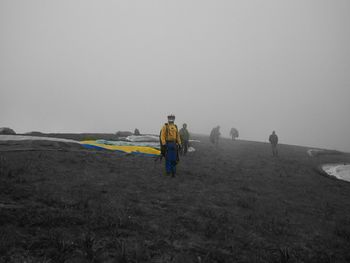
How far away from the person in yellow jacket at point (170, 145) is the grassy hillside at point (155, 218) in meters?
0.70

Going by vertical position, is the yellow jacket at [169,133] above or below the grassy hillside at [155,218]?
above

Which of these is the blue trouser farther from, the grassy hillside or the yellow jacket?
the grassy hillside

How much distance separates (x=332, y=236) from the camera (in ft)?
21.6

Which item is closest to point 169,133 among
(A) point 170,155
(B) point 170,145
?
(B) point 170,145

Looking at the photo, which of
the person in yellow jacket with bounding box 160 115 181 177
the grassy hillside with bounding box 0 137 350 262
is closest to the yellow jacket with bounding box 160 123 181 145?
the person in yellow jacket with bounding box 160 115 181 177

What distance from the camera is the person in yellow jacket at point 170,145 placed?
11883mm

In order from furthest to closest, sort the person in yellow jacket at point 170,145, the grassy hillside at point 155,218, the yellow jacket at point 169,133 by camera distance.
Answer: the yellow jacket at point 169,133, the person in yellow jacket at point 170,145, the grassy hillside at point 155,218

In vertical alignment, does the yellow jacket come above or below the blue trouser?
above

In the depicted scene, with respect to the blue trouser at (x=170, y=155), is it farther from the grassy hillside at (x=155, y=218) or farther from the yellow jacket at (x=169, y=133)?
the grassy hillside at (x=155, y=218)

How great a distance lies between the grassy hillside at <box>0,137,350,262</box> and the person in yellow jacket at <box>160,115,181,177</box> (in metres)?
0.70

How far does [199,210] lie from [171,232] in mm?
1969

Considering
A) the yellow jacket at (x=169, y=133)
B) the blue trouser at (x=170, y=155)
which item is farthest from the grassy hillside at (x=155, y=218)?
the yellow jacket at (x=169, y=133)

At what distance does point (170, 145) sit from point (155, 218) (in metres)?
5.87

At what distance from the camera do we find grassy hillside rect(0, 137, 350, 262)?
4488 millimetres
